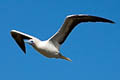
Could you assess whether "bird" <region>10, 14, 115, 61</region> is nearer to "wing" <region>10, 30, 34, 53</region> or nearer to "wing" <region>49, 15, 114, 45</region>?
"wing" <region>49, 15, 114, 45</region>

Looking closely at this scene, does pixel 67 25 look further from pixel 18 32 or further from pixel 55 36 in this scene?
pixel 18 32

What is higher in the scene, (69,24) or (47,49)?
(69,24)

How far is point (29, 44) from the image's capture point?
17.3 m

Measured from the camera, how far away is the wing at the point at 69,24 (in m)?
16.1

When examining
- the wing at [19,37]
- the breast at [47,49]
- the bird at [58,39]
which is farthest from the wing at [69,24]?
the wing at [19,37]

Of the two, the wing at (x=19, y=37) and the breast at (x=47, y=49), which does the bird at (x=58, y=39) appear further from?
the wing at (x=19, y=37)

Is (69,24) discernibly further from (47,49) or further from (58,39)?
(47,49)

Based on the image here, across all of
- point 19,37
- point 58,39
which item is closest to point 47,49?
point 58,39

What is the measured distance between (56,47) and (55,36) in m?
0.58

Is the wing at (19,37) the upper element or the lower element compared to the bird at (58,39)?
upper

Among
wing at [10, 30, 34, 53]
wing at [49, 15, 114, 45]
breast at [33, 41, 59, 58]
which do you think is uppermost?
wing at [10, 30, 34, 53]

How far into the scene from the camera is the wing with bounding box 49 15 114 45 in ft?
52.8

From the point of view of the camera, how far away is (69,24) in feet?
55.4

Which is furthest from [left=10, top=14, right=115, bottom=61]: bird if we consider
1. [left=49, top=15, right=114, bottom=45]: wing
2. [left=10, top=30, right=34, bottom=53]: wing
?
[left=10, top=30, right=34, bottom=53]: wing
